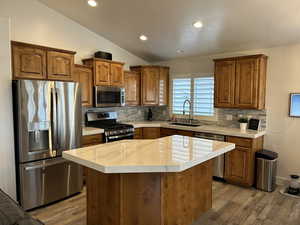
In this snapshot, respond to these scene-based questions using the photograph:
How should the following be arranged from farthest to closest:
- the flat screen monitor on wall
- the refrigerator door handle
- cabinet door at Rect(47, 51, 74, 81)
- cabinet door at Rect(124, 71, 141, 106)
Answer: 1. cabinet door at Rect(124, 71, 141, 106)
2. the flat screen monitor on wall
3. cabinet door at Rect(47, 51, 74, 81)
4. the refrigerator door handle

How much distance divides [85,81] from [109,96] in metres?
0.60

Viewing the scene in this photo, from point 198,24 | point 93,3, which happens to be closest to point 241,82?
point 198,24

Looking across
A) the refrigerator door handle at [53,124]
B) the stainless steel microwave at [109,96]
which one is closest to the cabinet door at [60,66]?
the refrigerator door handle at [53,124]

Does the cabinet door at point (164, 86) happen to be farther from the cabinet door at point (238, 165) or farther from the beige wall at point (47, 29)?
the cabinet door at point (238, 165)

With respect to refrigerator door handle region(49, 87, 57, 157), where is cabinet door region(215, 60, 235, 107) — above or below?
above

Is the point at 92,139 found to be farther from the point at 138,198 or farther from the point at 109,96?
the point at 138,198

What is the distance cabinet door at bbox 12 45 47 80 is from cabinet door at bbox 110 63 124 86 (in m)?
1.50

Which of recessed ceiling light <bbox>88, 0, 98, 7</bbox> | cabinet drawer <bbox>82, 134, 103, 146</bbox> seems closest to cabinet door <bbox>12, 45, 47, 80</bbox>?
recessed ceiling light <bbox>88, 0, 98, 7</bbox>

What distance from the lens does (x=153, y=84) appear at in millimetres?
5348

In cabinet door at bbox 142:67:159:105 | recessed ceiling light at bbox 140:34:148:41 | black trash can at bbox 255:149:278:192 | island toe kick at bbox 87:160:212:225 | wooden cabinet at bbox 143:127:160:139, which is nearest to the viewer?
island toe kick at bbox 87:160:212:225

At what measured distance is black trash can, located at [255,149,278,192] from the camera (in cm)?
374

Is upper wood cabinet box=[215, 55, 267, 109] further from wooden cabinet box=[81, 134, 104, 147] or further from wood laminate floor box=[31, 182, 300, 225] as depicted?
wooden cabinet box=[81, 134, 104, 147]

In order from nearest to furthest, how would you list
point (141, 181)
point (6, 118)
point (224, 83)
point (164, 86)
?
point (141, 181) < point (6, 118) < point (224, 83) < point (164, 86)

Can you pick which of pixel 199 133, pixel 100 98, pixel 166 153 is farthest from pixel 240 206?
pixel 100 98
